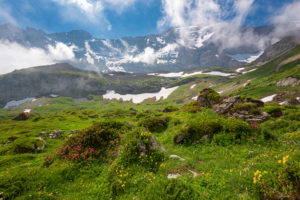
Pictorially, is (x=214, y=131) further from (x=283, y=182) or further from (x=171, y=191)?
(x=171, y=191)

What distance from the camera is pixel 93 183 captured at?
9.16 meters

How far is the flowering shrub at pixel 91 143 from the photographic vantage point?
12186 mm

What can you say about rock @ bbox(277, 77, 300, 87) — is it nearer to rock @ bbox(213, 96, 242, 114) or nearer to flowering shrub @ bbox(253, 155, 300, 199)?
rock @ bbox(213, 96, 242, 114)

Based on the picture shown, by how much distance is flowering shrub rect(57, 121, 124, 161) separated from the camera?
12186 mm

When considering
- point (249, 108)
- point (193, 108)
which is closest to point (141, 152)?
point (249, 108)

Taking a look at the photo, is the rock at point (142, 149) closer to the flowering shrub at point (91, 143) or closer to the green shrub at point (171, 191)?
the green shrub at point (171, 191)

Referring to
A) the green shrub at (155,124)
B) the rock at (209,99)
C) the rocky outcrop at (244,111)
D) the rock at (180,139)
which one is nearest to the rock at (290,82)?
the rock at (209,99)

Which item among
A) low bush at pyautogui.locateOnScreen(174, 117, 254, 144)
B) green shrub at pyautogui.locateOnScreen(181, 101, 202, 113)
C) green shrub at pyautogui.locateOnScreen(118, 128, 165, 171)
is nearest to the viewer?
green shrub at pyautogui.locateOnScreen(118, 128, 165, 171)

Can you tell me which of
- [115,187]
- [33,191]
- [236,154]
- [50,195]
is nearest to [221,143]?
[236,154]

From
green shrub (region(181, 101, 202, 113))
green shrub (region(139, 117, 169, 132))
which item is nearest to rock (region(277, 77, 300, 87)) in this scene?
green shrub (region(181, 101, 202, 113))

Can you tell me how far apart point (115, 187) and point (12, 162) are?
14718mm

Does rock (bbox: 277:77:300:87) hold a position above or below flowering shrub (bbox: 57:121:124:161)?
above

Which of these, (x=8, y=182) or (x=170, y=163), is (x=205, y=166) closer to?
(x=170, y=163)

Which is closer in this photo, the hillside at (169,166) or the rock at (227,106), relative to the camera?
the hillside at (169,166)
